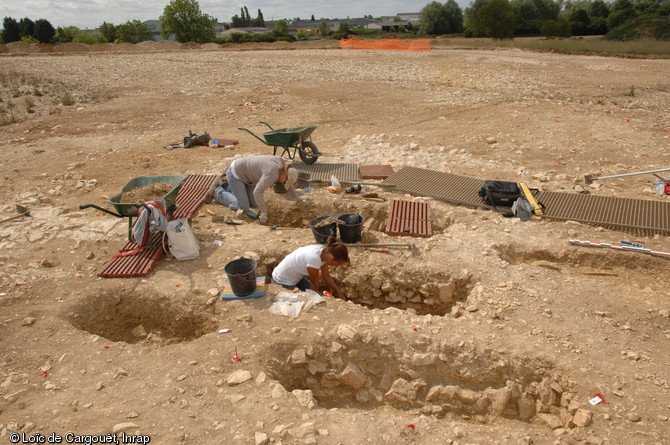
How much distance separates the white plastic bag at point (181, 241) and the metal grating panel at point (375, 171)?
336 cm

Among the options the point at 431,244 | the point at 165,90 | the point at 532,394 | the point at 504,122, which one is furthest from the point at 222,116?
the point at 532,394

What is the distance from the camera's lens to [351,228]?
5488mm

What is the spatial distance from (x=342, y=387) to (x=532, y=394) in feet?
5.59

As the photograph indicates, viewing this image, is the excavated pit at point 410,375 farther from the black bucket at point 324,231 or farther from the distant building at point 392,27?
the distant building at point 392,27

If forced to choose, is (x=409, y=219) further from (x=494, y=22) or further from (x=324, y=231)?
(x=494, y=22)

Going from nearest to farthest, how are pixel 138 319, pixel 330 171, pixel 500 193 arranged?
pixel 138 319 < pixel 500 193 < pixel 330 171

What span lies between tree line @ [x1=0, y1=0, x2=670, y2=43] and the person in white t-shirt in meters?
35.8

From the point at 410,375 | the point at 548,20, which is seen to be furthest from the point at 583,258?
the point at 548,20

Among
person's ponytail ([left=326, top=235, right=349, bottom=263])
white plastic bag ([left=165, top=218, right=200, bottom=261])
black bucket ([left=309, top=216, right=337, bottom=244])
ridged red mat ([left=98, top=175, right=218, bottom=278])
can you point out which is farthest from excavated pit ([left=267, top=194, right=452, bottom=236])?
person's ponytail ([left=326, top=235, right=349, bottom=263])

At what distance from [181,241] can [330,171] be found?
131 inches

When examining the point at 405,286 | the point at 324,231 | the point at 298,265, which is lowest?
the point at 405,286

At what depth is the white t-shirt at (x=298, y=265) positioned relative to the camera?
4594 mm

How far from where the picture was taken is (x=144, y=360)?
386 centimetres

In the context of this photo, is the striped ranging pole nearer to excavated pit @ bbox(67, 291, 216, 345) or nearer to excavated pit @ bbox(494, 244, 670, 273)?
excavated pit @ bbox(494, 244, 670, 273)
